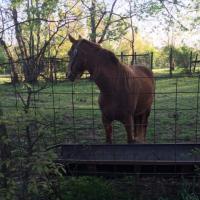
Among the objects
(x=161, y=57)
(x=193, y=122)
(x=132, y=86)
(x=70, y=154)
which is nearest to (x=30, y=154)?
(x=70, y=154)

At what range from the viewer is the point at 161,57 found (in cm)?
3616

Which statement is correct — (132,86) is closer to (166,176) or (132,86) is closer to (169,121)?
(166,176)

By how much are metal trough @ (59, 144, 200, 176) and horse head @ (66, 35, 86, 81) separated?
1.05 metres

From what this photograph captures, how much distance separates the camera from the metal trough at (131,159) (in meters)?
4.25

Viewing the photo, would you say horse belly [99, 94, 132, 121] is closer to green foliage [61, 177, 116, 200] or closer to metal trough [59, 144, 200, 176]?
metal trough [59, 144, 200, 176]

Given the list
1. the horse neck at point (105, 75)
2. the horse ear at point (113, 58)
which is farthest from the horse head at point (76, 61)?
the horse ear at point (113, 58)

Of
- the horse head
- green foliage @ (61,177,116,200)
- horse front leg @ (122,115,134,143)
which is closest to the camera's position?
green foliage @ (61,177,116,200)

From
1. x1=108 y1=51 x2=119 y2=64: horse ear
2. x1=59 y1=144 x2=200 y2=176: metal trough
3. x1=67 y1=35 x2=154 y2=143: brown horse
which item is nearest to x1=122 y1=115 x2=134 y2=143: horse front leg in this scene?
x1=67 y1=35 x2=154 y2=143: brown horse

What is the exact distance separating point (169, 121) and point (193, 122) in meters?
0.56

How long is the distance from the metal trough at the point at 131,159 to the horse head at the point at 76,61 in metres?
1.05

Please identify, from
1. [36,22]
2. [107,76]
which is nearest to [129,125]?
[107,76]

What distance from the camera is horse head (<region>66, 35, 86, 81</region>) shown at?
5.37 m

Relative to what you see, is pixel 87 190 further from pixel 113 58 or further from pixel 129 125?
pixel 113 58

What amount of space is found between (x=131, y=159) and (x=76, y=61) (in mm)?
1569
